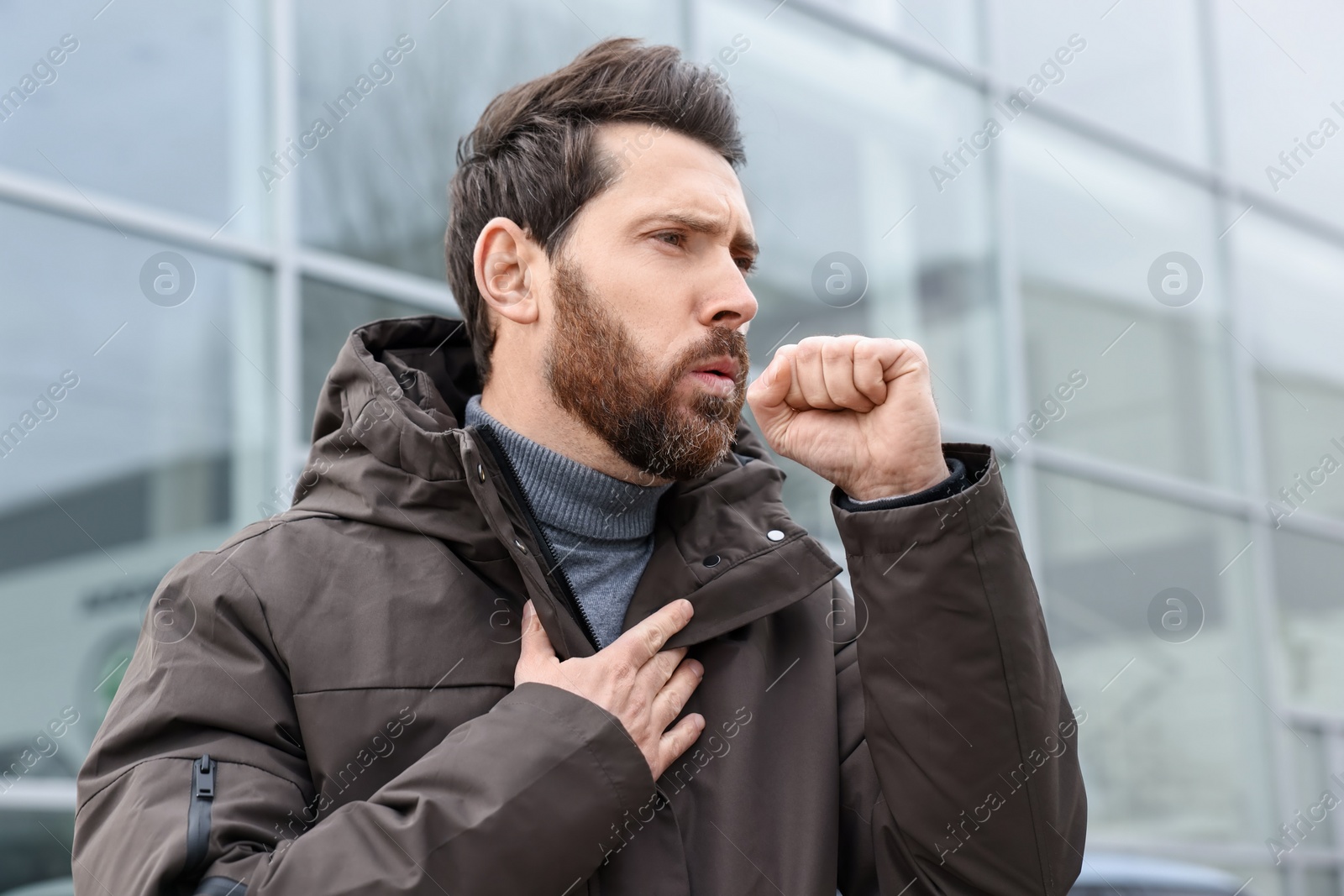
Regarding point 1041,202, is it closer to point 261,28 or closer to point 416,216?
point 416,216

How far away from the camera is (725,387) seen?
7.16ft

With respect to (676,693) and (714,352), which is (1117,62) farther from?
(676,693)

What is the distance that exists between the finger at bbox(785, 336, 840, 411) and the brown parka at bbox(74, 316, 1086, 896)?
0.66 feet

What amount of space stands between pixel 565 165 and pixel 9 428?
2507mm

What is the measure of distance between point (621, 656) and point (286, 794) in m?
0.47

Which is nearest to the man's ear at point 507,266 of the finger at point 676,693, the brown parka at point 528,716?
the brown parka at point 528,716

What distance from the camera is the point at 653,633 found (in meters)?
1.89

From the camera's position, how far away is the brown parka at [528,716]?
1.62m

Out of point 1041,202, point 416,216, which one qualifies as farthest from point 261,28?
point 1041,202

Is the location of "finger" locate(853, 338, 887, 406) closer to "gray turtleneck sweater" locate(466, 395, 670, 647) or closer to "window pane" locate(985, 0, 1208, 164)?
"gray turtleneck sweater" locate(466, 395, 670, 647)

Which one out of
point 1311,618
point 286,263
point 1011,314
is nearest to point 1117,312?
point 1011,314

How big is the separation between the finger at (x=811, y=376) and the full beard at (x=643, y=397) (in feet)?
0.66

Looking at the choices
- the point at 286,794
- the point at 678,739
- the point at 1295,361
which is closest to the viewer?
the point at 286,794

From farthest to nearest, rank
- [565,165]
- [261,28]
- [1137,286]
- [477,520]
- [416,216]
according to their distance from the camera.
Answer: [1137,286]
[416,216]
[261,28]
[565,165]
[477,520]
